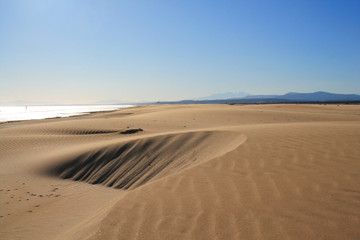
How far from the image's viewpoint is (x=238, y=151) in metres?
5.27

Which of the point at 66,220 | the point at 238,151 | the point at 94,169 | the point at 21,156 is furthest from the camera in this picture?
the point at 21,156

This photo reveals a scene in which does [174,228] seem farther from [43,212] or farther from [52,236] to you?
[43,212]

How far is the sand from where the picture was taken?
2627 mm

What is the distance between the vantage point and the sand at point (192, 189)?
8.62 feet

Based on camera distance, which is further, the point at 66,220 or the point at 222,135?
the point at 222,135

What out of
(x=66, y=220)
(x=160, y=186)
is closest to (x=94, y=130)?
(x=66, y=220)

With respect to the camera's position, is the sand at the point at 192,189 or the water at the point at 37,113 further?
the water at the point at 37,113

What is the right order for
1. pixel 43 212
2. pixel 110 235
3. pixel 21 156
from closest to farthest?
pixel 110 235 < pixel 43 212 < pixel 21 156

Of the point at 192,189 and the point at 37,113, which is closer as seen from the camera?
the point at 192,189

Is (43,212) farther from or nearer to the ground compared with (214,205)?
nearer to the ground

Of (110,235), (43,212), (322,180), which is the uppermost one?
(322,180)

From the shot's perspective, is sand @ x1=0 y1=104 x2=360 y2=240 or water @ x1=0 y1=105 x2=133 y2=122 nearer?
sand @ x1=0 y1=104 x2=360 y2=240

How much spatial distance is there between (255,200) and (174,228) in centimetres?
115

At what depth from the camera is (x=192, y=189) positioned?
11.8 feet
